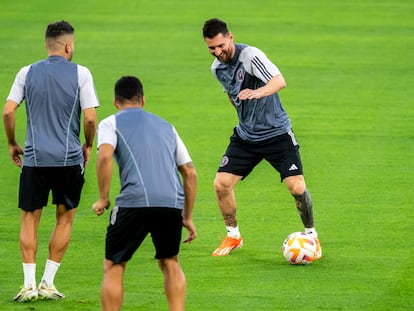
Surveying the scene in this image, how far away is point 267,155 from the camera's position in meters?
11.9

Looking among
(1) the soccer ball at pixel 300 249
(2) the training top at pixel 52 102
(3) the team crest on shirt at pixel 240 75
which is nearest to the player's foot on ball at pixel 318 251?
(1) the soccer ball at pixel 300 249

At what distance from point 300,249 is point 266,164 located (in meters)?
4.65

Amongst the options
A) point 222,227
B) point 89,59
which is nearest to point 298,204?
point 222,227

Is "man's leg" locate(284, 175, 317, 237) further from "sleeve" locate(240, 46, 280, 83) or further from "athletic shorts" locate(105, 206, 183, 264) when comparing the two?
"athletic shorts" locate(105, 206, 183, 264)

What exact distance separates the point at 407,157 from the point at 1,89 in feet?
22.7

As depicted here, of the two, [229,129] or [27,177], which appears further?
[229,129]

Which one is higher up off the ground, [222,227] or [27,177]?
[27,177]

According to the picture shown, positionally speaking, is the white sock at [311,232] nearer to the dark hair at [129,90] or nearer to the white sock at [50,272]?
the white sock at [50,272]

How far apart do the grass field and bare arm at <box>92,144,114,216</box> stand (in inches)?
56.1

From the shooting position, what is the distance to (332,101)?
1925 centimetres

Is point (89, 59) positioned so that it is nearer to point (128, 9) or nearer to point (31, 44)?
point (31, 44)

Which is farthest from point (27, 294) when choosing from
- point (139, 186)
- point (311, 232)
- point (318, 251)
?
point (311, 232)

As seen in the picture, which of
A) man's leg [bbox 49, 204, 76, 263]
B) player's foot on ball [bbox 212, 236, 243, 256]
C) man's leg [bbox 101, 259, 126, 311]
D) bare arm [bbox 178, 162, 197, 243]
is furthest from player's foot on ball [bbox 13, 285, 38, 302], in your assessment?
A: player's foot on ball [bbox 212, 236, 243, 256]

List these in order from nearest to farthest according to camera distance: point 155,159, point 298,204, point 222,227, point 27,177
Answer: point 155,159
point 27,177
point 298,204
point 222,227
